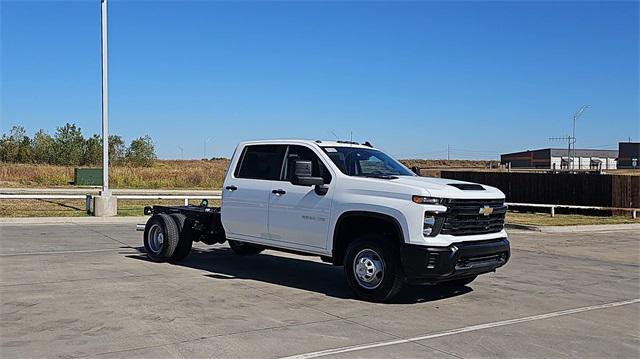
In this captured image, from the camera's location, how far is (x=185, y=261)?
12.4m

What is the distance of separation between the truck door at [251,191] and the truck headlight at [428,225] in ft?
8.79

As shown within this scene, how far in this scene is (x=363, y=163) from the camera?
9953 millimetres

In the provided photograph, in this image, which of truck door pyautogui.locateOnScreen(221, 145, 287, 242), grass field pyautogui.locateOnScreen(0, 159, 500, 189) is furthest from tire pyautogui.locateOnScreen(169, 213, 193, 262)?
grass field pyautogui.locateOnScreen(0, 159, 500, 189)

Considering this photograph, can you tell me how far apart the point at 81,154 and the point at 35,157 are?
297 inches

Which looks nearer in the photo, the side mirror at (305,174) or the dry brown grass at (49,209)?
the side mirror at (305,174)

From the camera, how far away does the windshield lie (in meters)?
9.70

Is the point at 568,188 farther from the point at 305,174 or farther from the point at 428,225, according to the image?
the point at 428,225

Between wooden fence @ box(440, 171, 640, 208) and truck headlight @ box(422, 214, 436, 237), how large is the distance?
24439 mm

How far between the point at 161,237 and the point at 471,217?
5802mm

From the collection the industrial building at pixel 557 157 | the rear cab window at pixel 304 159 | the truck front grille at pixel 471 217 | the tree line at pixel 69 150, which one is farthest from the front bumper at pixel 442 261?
the industrial building at pixel 557 157

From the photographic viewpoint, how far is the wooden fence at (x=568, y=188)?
30312mm

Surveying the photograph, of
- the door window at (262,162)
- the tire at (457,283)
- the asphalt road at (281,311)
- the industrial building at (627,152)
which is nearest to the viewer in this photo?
the asphalt road at (281,311)

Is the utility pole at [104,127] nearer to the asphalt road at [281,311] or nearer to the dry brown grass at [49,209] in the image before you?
the dry brown grass at [49,209]

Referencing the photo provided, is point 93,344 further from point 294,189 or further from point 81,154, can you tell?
point 81,154
